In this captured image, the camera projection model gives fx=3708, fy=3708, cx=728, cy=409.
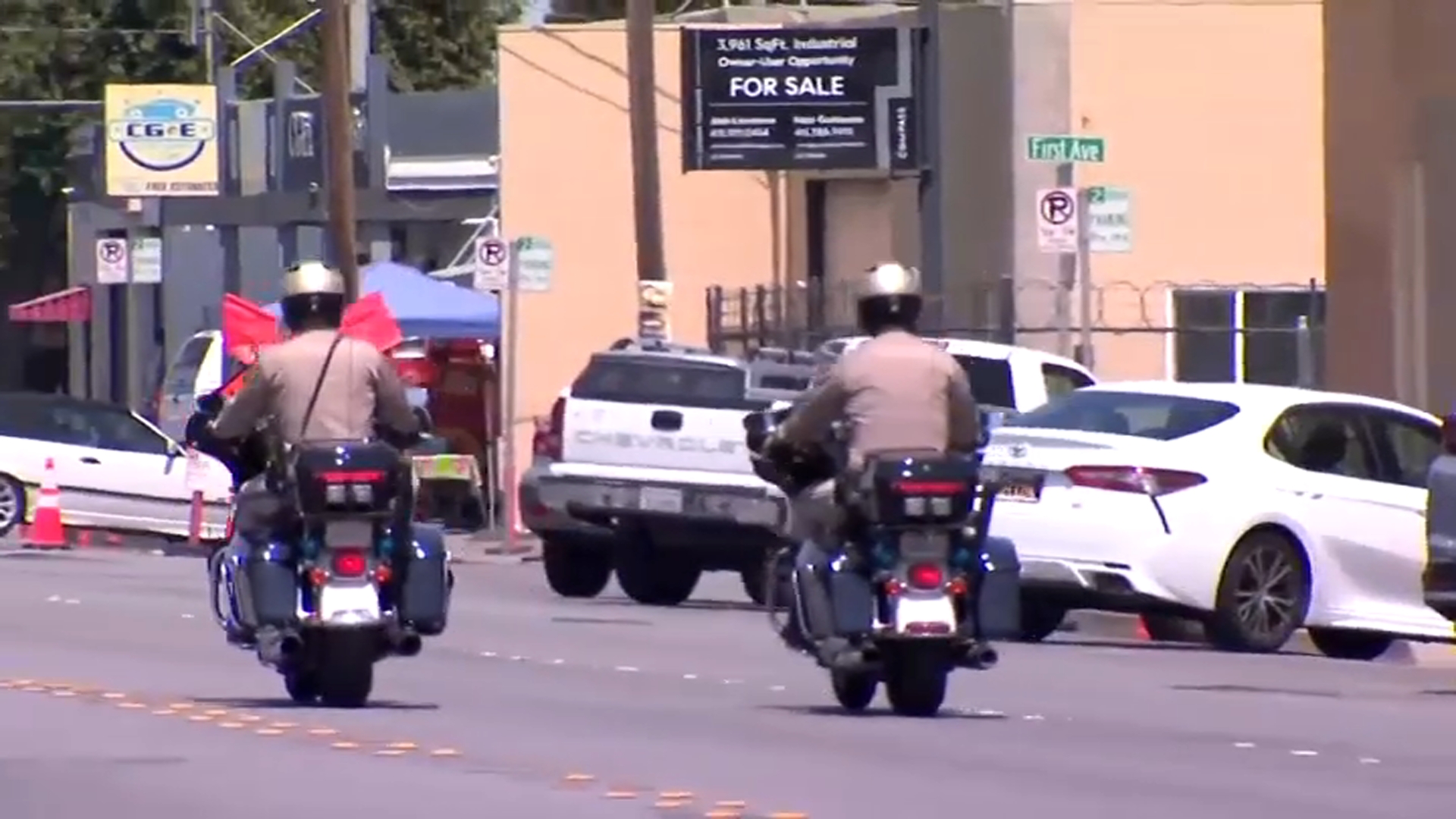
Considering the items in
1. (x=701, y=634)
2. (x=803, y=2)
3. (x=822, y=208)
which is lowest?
(x=701, y=634)

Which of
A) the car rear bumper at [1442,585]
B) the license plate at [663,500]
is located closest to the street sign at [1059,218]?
the license plate at [663,500]

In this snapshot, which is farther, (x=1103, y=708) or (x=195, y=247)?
(x=195, y=247)

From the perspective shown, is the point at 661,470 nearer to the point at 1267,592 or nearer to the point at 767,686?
the point at 1267,592

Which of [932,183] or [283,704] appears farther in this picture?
[932,183]

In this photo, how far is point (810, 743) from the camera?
13438 millimetres

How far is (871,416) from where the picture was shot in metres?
14.2

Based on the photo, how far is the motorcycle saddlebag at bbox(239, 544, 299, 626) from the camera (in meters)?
14.1

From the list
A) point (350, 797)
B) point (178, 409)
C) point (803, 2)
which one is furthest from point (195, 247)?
point (350, 797)

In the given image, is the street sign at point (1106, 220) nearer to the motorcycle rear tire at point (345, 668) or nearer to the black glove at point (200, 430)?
the black glove at point (200, 430)

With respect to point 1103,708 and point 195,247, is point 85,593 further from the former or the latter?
point 195,247

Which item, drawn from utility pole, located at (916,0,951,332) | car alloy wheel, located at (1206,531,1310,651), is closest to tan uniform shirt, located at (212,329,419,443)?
car alloy wheel, located at (1206,531,1310,651)

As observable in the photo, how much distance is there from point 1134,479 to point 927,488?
550 cm

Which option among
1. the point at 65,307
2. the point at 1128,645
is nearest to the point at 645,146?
the point at 1128,645

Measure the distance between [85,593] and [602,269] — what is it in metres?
14.6
